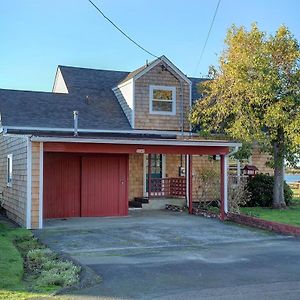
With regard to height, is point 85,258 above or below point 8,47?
below

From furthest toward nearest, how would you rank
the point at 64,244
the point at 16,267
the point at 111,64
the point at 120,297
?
the point at 111,64, the point at 64,244, the point at 16,267, the point at 120,297

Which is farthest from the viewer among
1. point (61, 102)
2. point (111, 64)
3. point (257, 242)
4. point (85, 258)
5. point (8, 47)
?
point (111, 64)

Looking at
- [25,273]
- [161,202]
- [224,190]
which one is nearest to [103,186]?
[161,202]

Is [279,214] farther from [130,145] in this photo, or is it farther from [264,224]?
[130,145]

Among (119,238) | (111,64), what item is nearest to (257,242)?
(119,238)

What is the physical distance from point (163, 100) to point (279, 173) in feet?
19.1

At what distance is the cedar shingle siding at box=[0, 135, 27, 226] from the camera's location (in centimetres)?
1479

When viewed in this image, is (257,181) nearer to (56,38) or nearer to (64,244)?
(56,38)

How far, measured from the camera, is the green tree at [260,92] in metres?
18.0

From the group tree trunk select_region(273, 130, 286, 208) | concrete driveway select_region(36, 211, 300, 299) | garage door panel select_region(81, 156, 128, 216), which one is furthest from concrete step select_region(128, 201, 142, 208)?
tree trunk select_region(273, 130, 286, 208)

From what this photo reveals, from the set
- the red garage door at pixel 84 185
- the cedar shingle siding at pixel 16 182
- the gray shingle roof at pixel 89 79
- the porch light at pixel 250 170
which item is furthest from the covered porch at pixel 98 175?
the gray shingle roof at pixel 89 79

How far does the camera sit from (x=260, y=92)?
17875mm

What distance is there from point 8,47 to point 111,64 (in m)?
9.90

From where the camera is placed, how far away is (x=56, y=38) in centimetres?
1889
